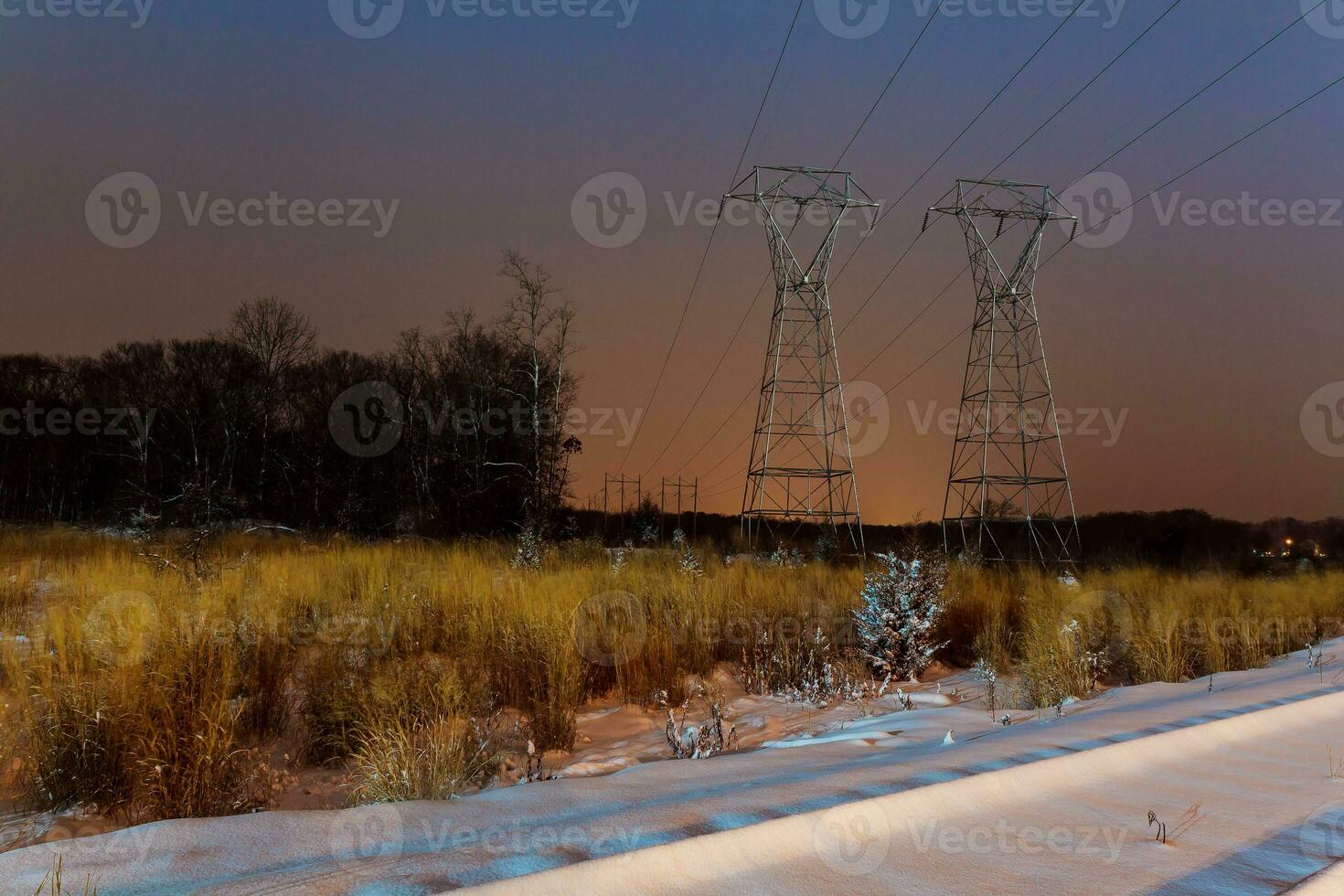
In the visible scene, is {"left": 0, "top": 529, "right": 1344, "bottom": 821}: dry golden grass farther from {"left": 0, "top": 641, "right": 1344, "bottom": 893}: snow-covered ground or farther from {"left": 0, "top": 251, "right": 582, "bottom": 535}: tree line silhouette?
{"left": 0, "top": 251, "right": 582, "bottom": 535}: tree line silhouette

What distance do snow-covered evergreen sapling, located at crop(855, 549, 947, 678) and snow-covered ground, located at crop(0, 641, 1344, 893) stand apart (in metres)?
4.16

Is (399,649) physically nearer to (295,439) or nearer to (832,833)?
(832,833)

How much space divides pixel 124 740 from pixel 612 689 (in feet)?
11.7

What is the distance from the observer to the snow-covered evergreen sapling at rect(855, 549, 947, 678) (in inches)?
316

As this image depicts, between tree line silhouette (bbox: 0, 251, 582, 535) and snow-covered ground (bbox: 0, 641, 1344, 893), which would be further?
tree line silhouette (bbox: 0, 251, 582, 535)

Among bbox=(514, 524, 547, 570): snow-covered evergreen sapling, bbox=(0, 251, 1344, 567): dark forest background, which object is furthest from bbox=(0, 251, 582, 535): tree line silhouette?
bbox=(514, 524, 547, 570): snow-covered evergreen sapling

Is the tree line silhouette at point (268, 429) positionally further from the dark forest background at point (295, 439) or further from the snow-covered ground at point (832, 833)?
the snow-covered ground at point (832, 833)

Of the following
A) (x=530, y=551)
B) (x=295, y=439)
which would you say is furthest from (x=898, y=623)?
(x=295, y=439)

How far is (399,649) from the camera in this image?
6344 millimetres

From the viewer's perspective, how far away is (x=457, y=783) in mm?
3529

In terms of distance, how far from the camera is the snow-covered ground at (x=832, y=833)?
2.15 metres

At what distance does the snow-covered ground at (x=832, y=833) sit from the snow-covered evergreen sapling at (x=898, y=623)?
4.16m

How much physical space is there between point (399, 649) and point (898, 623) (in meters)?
4.86

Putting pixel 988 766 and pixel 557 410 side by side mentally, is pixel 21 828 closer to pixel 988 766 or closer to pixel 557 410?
pixel 988 766
